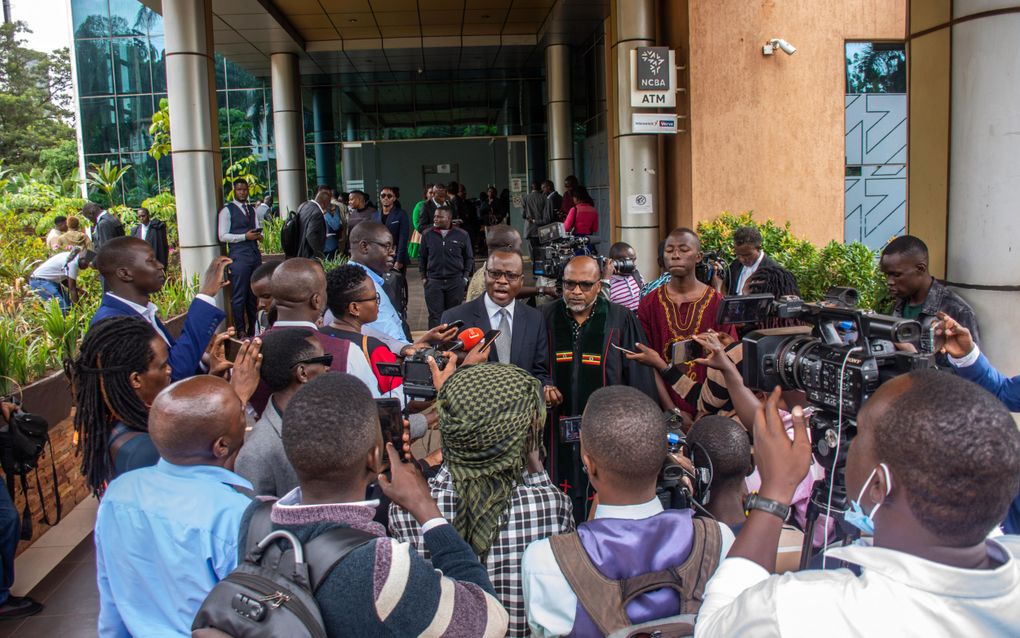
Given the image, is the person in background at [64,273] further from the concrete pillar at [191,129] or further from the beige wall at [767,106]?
the beige wall at [767,106]

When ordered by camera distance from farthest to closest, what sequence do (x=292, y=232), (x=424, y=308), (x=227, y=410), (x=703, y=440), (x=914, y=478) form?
(x=424, y=308), (x=292, y=232), (x=703, y=440), (x=227, y=410), (x=914, y=478)

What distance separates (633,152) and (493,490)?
8.92 meters

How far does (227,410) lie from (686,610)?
4.52 ft

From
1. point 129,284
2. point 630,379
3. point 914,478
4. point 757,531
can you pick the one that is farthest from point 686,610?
point 129,284

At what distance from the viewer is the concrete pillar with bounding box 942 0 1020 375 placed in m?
4.89

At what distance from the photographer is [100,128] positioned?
22422 mm

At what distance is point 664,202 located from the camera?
11.5 m

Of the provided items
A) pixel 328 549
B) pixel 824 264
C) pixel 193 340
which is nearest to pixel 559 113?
pixel 824 264

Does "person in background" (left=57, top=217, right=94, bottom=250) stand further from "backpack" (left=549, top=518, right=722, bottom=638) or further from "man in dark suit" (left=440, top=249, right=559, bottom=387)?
"backpack" (left=549, top=518, right=722, bottom=638)

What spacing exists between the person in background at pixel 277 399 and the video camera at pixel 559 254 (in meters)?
2.77

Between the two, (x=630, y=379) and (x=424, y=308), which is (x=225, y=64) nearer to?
(x=424, y=308)

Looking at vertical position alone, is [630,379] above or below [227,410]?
below

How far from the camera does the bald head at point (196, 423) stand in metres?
2.28

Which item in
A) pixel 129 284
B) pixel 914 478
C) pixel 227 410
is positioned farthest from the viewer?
pixel 129 284
